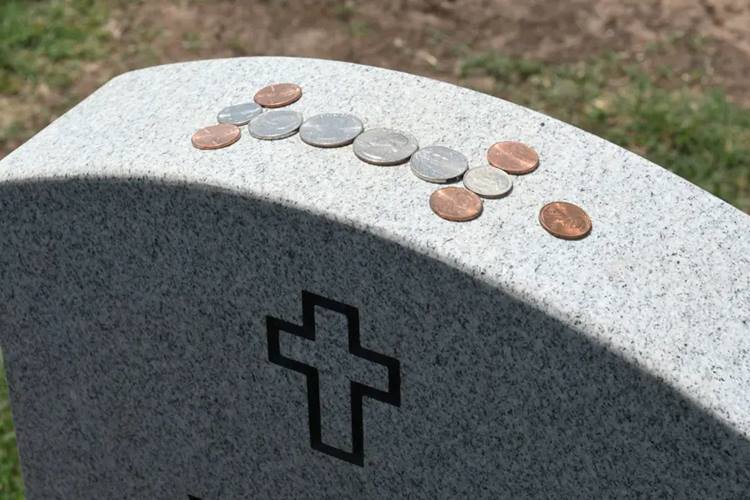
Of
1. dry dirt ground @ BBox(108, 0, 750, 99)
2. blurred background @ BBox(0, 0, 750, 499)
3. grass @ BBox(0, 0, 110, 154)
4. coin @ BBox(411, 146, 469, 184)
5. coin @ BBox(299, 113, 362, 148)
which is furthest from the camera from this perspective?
dry dirt ground @ BBox(108, 0, 750, 99)

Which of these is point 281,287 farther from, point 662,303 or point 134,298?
point 662,303

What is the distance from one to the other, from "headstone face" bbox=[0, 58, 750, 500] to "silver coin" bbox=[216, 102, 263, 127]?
0.12 ft

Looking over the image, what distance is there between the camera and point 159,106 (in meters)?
2.25

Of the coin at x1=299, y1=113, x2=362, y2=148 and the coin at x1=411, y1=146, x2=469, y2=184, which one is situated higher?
the coin at x1=411, y1=146, x2=469, y2=184

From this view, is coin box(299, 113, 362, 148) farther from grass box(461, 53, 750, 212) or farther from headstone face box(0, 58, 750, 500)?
grass box(461, 53, 750, 212)

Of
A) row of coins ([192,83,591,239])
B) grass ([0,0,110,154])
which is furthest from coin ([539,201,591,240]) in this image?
grass ([0,0,110,154])

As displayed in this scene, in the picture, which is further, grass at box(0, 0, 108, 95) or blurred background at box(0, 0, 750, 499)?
grass at box(0, 0, 108, 95)

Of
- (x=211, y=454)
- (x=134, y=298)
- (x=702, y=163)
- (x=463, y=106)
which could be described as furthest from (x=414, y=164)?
(x=702, y=163)

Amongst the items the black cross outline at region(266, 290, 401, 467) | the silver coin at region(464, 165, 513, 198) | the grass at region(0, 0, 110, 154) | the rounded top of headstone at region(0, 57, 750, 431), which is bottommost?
the grass at region(0, 0, 110, 154)

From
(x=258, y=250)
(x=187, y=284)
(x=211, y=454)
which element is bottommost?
(x=211, y=454)

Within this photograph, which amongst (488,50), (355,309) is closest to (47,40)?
(488,50)

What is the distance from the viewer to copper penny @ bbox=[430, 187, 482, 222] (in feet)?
5.95

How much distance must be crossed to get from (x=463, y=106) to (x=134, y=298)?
856mm

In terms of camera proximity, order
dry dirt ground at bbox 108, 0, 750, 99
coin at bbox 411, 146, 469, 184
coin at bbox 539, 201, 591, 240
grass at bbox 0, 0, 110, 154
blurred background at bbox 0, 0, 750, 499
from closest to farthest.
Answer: coin at bbox 539, 201, 591, 240 < coin at bbox 411, 146, 469, 184 < blurred background at bbox 0, 0, 750, 499 < grass at bbox 0, 0, 110, 154 < dry dirt ground at bbox 108, 0, 750, 99
